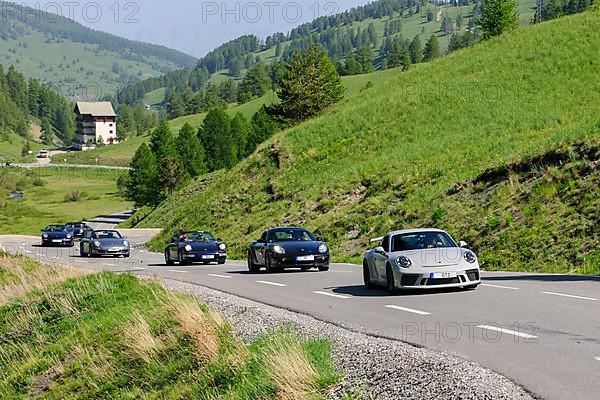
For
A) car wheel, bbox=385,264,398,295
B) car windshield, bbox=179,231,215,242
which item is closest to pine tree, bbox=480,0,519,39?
car windshield, bbox=179,231,215,242

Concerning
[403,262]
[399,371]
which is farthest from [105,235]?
[399,371]

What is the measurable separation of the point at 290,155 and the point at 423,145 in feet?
38.0

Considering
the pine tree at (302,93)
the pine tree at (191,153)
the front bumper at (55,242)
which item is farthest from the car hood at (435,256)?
the pine tree at (191,153)

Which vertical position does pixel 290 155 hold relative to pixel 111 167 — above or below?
below

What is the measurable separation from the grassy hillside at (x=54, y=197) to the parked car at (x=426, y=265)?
284 feet

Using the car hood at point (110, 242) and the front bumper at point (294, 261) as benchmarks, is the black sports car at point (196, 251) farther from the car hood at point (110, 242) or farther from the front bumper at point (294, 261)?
the car hood at point (110, 242)

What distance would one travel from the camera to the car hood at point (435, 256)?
16.9 m

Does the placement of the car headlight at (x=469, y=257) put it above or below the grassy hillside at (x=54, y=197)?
below

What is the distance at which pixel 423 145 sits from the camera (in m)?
51.4

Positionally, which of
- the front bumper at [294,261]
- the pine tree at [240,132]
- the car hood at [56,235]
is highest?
the pine tree at [240,132]

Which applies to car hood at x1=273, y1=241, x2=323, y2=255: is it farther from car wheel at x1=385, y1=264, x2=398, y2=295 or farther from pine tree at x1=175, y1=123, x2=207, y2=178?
pine tree at x1=175, y1=123, x2=207, y2=178

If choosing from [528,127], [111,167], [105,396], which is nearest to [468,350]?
[105,396]

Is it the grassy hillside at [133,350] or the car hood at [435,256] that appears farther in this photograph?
the car hood at [435,256]

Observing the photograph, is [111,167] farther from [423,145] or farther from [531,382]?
[531,382]
